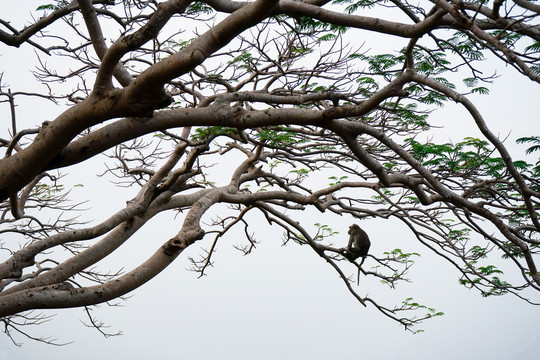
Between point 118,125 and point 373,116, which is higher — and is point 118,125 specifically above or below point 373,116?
below

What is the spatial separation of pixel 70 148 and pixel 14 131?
0.55 meters

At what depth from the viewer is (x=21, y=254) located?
3070mm

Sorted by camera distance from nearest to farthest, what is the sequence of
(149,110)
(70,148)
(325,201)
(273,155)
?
(149,110) → (70,148) → (325,201) → (273,155)

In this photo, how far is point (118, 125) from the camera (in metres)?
2.36

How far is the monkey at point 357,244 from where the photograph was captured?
483cm

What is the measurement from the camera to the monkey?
4830 millimetres

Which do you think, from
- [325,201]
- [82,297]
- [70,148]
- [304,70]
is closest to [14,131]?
[70,148]

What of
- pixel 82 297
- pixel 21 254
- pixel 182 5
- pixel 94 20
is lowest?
pixel 82 297

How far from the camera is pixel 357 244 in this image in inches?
199

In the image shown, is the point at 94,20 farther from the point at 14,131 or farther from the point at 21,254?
the point at 21,254

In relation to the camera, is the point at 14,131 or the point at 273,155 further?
the point at 273,155

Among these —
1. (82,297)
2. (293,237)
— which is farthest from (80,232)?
(293,237)

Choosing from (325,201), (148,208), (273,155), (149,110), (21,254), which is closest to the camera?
(149,110)

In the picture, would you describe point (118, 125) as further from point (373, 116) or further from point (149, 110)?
point (373, 116)
